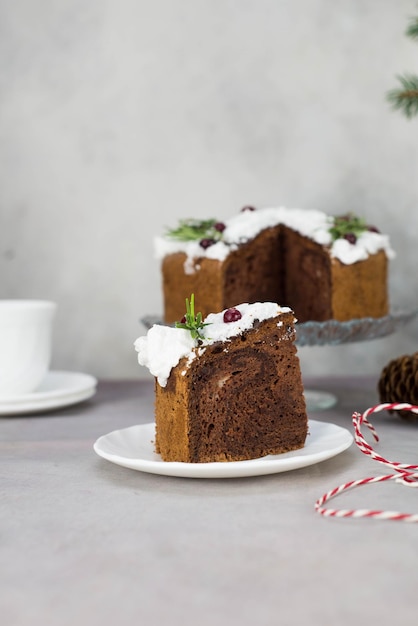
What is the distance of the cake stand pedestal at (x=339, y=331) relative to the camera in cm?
194

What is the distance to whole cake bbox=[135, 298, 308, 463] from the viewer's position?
1436mm

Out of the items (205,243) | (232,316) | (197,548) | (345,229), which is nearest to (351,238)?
(345,229)

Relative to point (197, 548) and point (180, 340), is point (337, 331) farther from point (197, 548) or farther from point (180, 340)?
point (197, 548)

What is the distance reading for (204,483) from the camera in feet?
4.46

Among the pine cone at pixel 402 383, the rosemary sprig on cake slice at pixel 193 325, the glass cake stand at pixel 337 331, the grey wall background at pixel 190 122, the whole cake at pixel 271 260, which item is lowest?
the pine cone at pixel 402 383

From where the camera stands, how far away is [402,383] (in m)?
1.86

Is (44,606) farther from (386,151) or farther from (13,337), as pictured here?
(386,151)

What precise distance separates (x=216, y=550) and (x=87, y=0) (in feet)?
6.92

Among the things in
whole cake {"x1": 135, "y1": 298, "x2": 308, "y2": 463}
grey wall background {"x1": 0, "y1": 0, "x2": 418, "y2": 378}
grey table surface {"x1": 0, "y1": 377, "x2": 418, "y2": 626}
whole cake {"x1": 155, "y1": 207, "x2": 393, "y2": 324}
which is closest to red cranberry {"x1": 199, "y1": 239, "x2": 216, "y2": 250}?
whole cake {"x1": 155, "y1": 207, "x2": 393, "y2": 324}

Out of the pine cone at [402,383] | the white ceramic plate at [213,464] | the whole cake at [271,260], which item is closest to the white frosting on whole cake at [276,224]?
the whole cake at [271,260]

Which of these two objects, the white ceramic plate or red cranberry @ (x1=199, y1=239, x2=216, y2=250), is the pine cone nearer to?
the white ceramic plate

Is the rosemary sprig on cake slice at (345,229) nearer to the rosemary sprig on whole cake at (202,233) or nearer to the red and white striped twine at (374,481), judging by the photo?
the rosemary sprig on whole cake at (202,233)

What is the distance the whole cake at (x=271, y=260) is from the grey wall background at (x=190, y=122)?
411 millimetres

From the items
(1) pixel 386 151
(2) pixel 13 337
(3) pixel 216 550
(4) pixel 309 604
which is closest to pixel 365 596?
(4) pixel 309 604
